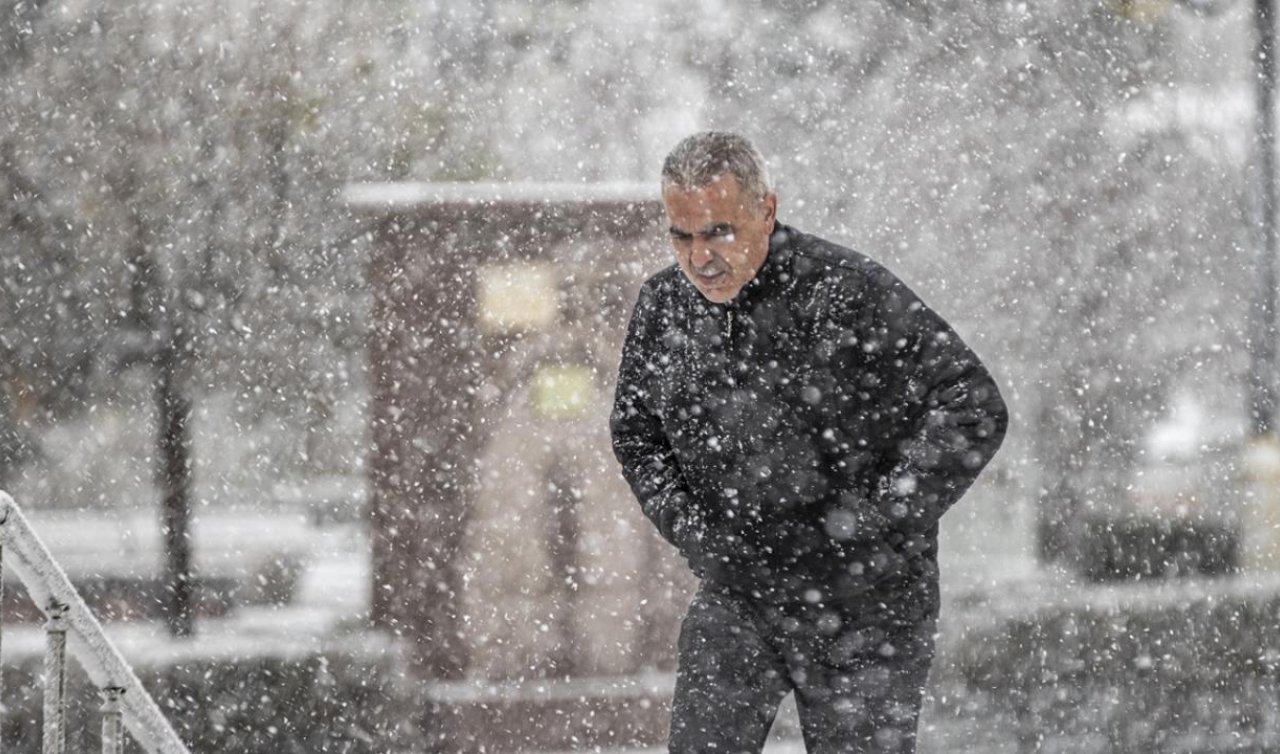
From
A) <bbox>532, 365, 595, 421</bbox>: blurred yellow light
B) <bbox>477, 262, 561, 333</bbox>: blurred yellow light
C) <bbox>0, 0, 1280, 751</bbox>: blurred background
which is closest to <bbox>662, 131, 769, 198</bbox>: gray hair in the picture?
<bbox>0, 0, 1280, 751</bbox>: blurred background

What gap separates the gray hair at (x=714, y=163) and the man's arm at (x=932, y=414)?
13.2 inches

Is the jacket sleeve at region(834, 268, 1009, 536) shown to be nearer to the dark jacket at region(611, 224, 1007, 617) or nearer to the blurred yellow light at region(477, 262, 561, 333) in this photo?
the dark jacket at region(611, 224, 1007, 617)

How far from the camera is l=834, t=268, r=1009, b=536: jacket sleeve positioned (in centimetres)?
222

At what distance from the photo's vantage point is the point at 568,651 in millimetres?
5273

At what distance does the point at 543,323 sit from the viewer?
202 inches

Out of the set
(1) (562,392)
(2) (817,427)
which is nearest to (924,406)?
(2) (817,427)

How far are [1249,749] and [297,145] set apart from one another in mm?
6840

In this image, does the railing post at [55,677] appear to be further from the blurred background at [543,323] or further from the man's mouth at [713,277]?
the blurred background at [543,323]

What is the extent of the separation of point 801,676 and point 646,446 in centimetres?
57

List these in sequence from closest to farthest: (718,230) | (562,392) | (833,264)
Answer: (718,230)
(833,264)
(562,392)

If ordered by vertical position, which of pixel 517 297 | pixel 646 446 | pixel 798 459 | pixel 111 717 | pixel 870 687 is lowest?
Answer: pixel 870 687

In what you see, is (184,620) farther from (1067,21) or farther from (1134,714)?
(1067,21)

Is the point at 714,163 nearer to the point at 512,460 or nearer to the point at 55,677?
the point at 55,677

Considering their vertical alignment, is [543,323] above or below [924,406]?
above
